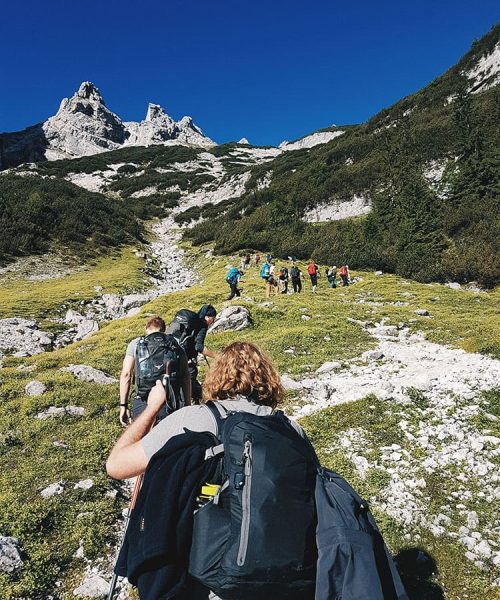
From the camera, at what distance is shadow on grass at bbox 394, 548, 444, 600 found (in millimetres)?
4358

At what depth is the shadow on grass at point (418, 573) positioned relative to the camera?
14.3 feet

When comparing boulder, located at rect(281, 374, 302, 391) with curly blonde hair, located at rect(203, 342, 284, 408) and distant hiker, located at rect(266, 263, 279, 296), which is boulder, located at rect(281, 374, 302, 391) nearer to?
curly blonde hair, located at rect(203, 342, 284, 408)

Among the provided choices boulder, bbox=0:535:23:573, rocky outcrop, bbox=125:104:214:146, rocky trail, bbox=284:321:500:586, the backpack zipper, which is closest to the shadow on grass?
rocky trail, bbox=284:321:500:586

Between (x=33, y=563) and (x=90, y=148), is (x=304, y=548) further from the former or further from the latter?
(x=90, y=148)

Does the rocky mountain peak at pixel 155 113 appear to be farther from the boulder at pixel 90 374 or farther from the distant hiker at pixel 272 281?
the boulder at pixel 90 374

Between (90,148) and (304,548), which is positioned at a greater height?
(90,148)

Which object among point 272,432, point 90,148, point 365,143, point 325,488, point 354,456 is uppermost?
point 90,148

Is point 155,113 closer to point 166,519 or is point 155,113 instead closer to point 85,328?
point 85,328

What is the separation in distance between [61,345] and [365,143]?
49084 millimetres

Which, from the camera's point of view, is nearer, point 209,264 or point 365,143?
point 209,264

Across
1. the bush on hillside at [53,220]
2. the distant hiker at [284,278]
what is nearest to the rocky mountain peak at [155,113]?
the bush on hillside at [53,220]

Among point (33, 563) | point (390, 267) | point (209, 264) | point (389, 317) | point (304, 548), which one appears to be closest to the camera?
point (304, 548)

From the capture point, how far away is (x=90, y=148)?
14400cm

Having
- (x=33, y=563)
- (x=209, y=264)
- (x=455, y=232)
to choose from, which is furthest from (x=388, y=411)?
(x=209, y=264)
